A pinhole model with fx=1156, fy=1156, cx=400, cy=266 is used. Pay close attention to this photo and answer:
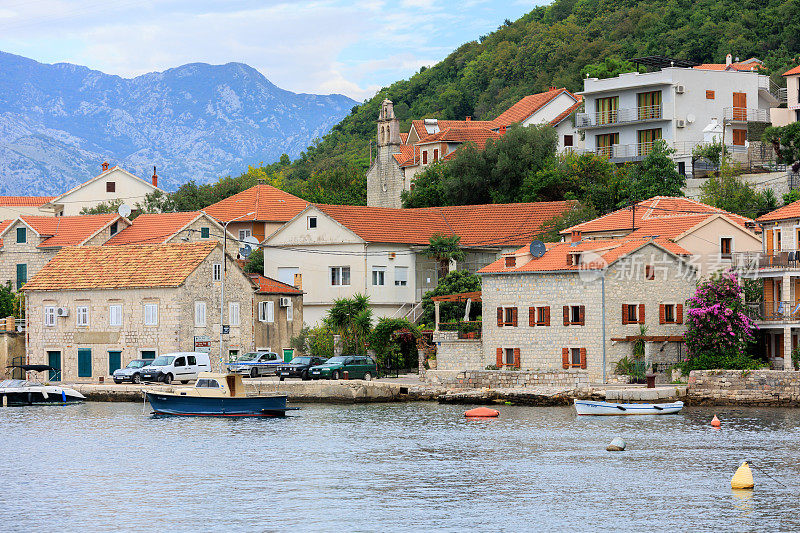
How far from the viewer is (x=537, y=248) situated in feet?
184

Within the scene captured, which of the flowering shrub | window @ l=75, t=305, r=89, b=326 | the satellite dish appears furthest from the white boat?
window @ l=75, t=305, r=89, b=326

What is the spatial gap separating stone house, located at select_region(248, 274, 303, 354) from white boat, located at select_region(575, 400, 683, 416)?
24.0 m

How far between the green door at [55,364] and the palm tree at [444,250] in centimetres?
2217

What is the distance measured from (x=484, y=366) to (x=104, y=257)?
961 inches

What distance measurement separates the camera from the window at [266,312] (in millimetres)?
66938

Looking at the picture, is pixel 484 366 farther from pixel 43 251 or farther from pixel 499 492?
pixel 43 251

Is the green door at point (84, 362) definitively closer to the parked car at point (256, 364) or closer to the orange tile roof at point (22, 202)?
the parked car at point (256, 364)

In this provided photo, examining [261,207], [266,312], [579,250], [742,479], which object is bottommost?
[742,479]

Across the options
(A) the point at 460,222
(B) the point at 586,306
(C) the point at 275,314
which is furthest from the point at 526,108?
(B) the point at 586,306

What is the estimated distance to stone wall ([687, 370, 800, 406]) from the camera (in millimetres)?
50312

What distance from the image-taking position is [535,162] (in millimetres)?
79250

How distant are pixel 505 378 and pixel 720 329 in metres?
10.2

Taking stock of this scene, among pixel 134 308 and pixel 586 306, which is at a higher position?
pixel 134 308

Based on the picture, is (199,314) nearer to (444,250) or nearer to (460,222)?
(444,250)
